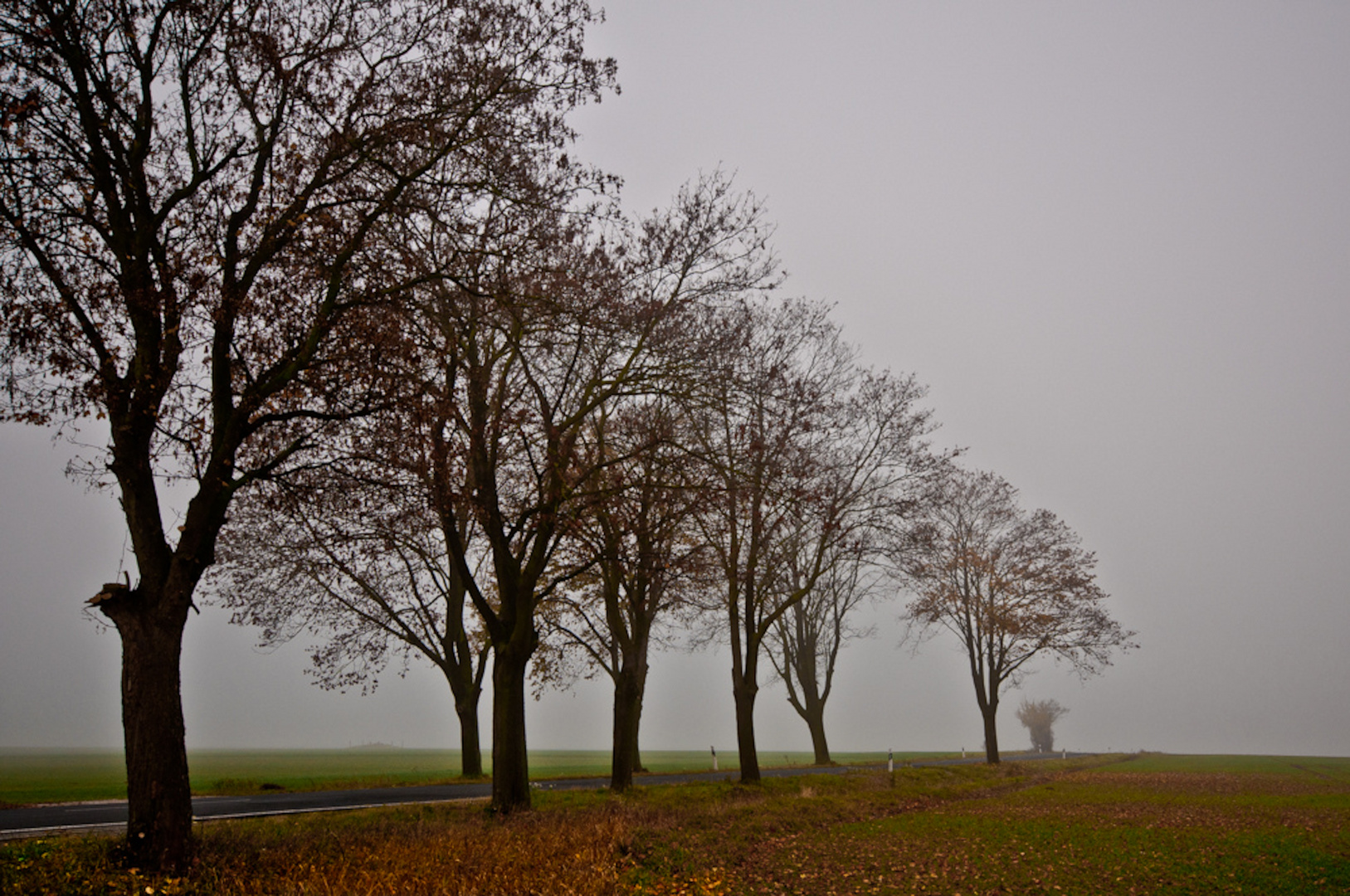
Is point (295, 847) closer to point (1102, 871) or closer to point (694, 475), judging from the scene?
point (694, 475)

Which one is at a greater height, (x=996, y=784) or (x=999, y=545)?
(x=999, y=545)

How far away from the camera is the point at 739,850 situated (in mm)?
12469

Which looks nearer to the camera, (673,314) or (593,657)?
(673,314)

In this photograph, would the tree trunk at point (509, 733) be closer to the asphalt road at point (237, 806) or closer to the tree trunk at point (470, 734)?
the asphalt road at point (237, 806)

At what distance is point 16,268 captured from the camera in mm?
9789

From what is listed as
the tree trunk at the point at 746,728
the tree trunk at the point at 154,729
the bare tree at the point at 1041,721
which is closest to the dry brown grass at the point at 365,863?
the tree trunk at the point at 154,729

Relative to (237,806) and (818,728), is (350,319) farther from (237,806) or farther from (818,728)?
(818,728)

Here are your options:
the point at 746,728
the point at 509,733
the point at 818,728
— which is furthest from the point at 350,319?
the point at 818,728

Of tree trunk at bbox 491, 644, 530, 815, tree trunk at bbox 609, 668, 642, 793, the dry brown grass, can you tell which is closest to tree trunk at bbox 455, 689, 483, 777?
tree trunk at bbox 609, 668, 642, 793

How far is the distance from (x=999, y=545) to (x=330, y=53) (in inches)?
1405

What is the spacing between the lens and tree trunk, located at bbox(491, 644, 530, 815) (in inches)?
578

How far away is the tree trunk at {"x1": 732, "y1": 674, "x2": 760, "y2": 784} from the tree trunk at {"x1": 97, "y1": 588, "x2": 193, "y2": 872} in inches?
595

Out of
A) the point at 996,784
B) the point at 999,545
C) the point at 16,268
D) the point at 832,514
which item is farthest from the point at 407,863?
the point at 999,545

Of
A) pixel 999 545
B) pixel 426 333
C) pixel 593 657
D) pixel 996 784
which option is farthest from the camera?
pixel 999 545
